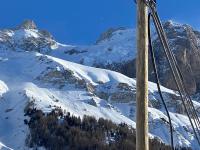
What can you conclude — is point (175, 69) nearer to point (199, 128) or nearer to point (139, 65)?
point (139, 65)

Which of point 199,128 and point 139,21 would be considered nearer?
point 139,21

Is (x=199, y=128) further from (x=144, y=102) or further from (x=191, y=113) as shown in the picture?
(x=144, y=102)

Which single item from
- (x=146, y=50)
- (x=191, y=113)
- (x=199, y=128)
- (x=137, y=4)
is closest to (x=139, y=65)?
(x=146, y=50)

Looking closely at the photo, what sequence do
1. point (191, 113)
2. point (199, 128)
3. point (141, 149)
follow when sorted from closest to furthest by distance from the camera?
point (141, 149) → point (191, 113) → point (199, 128)

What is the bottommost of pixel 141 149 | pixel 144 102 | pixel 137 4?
pixel 141 149

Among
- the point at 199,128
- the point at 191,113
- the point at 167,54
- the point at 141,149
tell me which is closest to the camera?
the point at 141,149

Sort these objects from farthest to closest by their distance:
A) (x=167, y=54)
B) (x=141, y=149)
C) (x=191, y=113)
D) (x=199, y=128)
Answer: (x=199, y=128), (x=191, y=113), (x=167, y=54), (x=141, y=149)

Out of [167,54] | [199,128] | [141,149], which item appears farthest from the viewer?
[199,128]

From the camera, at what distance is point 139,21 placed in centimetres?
1381

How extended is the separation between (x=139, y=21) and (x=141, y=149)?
252cm

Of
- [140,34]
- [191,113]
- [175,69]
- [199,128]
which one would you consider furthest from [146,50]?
[199,128]

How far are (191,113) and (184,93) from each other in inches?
31.6

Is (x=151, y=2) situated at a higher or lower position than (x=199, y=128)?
higher

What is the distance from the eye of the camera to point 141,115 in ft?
44.8
